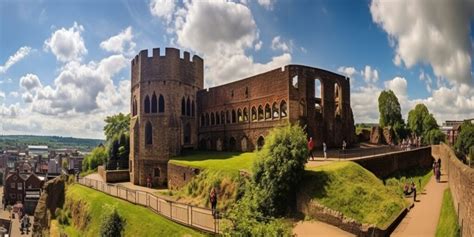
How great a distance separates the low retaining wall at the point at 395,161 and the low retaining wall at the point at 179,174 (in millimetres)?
11341

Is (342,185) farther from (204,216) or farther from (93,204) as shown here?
(93,204)

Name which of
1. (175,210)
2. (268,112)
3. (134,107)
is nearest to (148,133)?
(134,107)

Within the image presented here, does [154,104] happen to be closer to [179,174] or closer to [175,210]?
[179,174]

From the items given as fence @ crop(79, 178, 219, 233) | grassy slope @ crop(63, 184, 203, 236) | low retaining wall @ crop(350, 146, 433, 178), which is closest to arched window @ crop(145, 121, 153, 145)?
grassy slope @ crop(63, 184, 203, 236)

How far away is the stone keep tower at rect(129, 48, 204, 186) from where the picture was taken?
112ft

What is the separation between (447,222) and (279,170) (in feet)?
22.8

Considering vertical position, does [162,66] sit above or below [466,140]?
above

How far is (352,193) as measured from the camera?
15359 millimetres

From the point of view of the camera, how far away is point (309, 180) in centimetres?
1694

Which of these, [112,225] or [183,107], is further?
[183,107]

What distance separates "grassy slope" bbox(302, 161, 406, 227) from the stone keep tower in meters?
19.1

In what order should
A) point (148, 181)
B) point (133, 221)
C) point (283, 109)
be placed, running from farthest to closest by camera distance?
1. point (148, 181)
2. point (283, 109)
3. point (133, 221)

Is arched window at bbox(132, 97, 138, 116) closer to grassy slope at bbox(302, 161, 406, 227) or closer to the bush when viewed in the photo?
the bush

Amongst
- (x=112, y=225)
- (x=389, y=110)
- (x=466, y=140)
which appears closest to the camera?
(x=112, y=225)
